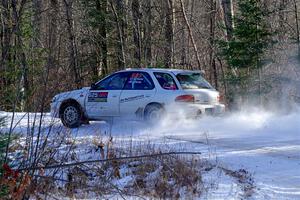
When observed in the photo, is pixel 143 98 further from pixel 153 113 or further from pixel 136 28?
pixel 136 28

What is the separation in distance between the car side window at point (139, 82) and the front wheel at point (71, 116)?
1.60m

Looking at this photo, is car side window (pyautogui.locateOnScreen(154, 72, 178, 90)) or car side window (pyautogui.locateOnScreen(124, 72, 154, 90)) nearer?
car side window (pyautogui.locateOnScreen(154, 72, 178, 90))

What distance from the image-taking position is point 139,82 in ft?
49.0

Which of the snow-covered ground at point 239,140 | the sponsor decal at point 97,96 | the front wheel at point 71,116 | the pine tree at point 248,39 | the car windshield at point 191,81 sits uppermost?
the pine tree at point 248,39

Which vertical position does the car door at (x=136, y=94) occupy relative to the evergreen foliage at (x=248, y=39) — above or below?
below

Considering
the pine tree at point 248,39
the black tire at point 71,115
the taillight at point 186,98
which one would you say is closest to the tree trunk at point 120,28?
the pine tree at point 248,39

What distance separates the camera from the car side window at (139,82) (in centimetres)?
1475

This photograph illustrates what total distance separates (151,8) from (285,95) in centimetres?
1215

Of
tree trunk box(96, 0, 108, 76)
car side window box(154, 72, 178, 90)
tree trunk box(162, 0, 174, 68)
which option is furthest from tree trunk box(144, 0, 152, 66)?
car side window box(154, 72, 178, 90)

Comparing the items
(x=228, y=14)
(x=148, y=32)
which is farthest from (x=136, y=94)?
(x=148, y=32)

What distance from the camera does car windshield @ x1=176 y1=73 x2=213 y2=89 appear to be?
47.9ft

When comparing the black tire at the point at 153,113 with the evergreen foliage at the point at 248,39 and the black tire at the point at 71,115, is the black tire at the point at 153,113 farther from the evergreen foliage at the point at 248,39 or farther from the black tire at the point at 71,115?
the evergreen foliage at the point at 248,39

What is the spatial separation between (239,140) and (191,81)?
2.76 meters

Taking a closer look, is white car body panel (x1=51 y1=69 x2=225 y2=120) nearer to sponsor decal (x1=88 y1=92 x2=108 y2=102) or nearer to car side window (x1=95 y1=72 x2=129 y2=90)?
sponsor decal (x1=88 y1=92 x2=108 y2=102)
